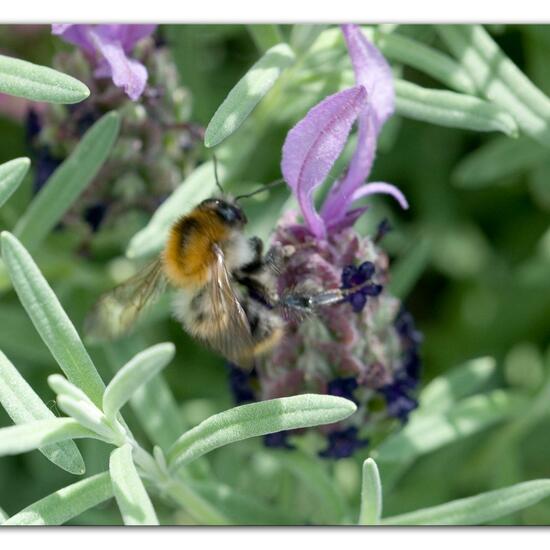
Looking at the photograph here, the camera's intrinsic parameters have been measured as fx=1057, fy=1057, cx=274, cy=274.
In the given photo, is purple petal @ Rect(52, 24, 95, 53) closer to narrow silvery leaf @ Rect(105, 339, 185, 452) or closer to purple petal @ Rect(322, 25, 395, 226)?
purple petal @ Rect(322, 25, 395, 226)

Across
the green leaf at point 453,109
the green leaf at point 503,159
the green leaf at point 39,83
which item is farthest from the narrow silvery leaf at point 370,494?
the green leaf at point 503,159

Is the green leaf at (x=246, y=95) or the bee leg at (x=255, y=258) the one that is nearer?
the green leaf at (x=246, y=95)

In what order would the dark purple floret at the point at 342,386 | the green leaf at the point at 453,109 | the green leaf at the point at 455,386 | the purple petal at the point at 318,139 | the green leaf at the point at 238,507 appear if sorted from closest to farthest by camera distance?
the purple petal at the point at 318,139 → the dark purple floret at the point at 342,386 → the green leaf at the point at 453,109 → the green leaf at the point at 238,507 → the green leaf at the point at 455,386

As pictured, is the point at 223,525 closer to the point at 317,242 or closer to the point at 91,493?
the point at 91,493

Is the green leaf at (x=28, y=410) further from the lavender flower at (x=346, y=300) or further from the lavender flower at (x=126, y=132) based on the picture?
the lavender flower at (x=126, y=132)

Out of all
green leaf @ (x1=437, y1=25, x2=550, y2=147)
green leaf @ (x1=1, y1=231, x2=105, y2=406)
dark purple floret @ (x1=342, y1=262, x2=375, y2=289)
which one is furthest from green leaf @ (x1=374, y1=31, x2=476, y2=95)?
green leaf @ (x1=1, y1=231, x2=105, y2=406)

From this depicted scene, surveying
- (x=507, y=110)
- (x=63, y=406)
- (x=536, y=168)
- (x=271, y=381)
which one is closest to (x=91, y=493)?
(x=63, y=406)
